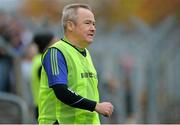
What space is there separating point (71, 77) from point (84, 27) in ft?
1.41

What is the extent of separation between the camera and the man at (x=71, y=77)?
8.41m

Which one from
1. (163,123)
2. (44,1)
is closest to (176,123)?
(163,123)

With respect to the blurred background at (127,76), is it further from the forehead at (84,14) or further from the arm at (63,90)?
the arm at (63,90)

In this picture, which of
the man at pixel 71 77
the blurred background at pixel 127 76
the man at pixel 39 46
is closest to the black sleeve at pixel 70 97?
the man at pixel 71 77

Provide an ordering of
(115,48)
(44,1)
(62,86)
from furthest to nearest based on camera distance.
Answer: (44,1) → (115,48) → (62,86)

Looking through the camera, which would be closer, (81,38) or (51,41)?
(81,38)

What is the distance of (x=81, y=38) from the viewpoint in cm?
870

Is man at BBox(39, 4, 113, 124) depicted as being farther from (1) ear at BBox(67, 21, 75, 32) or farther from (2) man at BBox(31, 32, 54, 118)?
(2) man at BBox(31, 32, 54, 118)

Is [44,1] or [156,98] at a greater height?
[44,1]

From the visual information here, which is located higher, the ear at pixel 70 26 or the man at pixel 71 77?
the ear at pixel 70 26

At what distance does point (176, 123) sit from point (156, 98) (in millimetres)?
558

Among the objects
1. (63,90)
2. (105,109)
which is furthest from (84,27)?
(105,109)

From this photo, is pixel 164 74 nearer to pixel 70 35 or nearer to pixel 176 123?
pixel 176 123

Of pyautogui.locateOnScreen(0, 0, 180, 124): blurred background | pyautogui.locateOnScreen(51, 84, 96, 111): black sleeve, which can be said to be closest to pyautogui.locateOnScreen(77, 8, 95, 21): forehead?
pyautogui.locateOnScreen(51, 84, 96, 111): black sleeve
